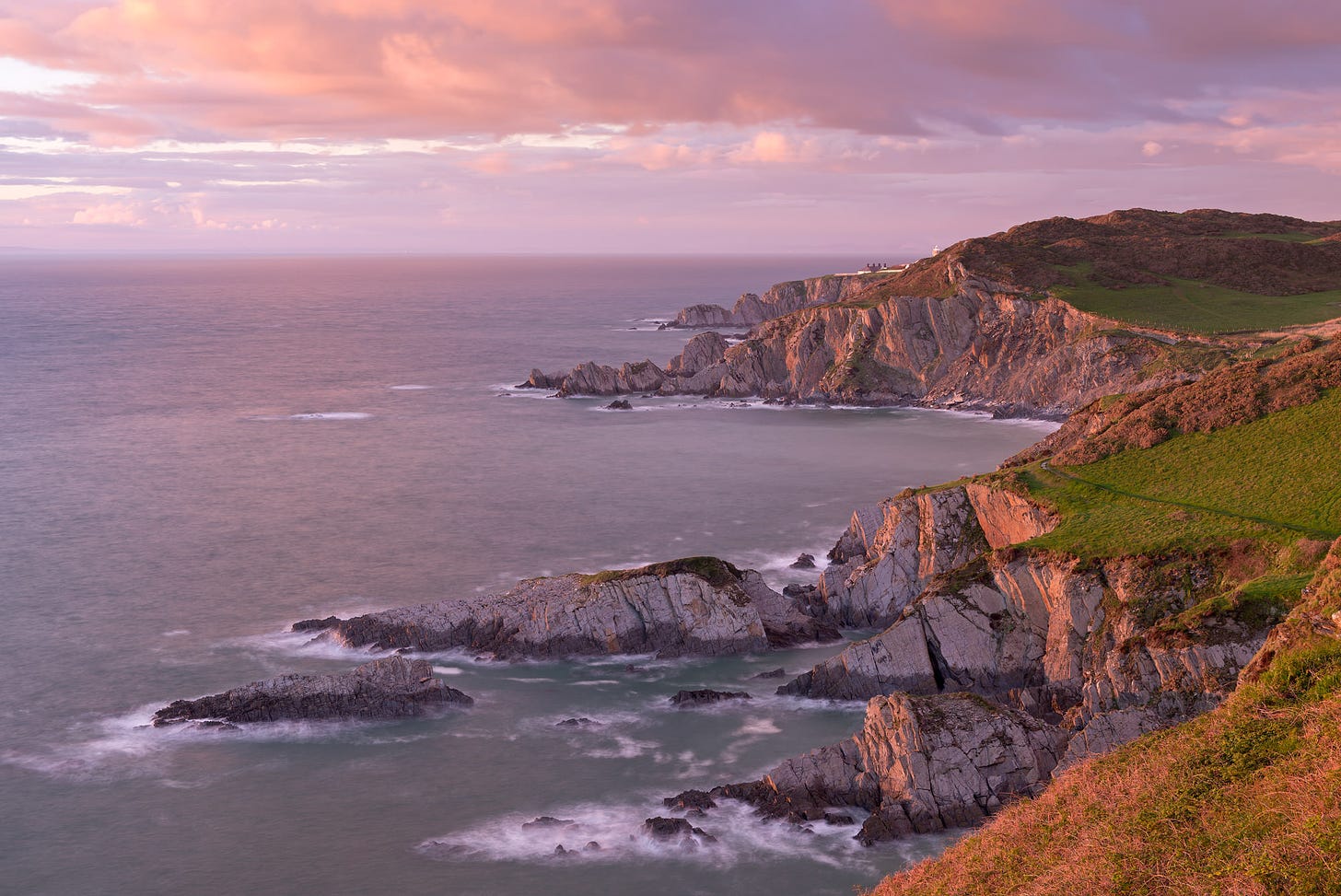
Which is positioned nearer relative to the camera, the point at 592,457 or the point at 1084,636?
the point at 1084,636

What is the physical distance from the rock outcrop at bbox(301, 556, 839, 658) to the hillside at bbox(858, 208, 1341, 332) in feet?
280

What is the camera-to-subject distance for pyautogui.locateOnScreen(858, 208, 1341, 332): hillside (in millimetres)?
126875

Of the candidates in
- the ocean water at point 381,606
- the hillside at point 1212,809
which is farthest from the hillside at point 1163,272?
the hillside at point 1212,809

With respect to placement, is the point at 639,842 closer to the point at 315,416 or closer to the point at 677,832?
the point at 677,832

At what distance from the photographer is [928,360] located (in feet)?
438

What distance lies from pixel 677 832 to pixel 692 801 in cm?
177

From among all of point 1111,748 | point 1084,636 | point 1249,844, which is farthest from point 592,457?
point 1249,844

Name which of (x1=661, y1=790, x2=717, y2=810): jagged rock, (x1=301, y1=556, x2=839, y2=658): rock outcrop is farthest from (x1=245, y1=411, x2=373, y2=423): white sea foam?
(x1=661, y1=790, x2=717, y2=810): jagged rock

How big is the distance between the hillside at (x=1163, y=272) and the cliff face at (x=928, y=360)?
5.73m

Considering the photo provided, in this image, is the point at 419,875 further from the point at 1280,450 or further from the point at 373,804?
the point at 1280,450

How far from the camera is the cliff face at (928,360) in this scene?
118000mm

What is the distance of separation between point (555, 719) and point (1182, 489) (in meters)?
30.0

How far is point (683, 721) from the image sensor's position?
45.9 m

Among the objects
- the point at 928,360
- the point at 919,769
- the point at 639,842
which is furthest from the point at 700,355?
the point at 639,842
